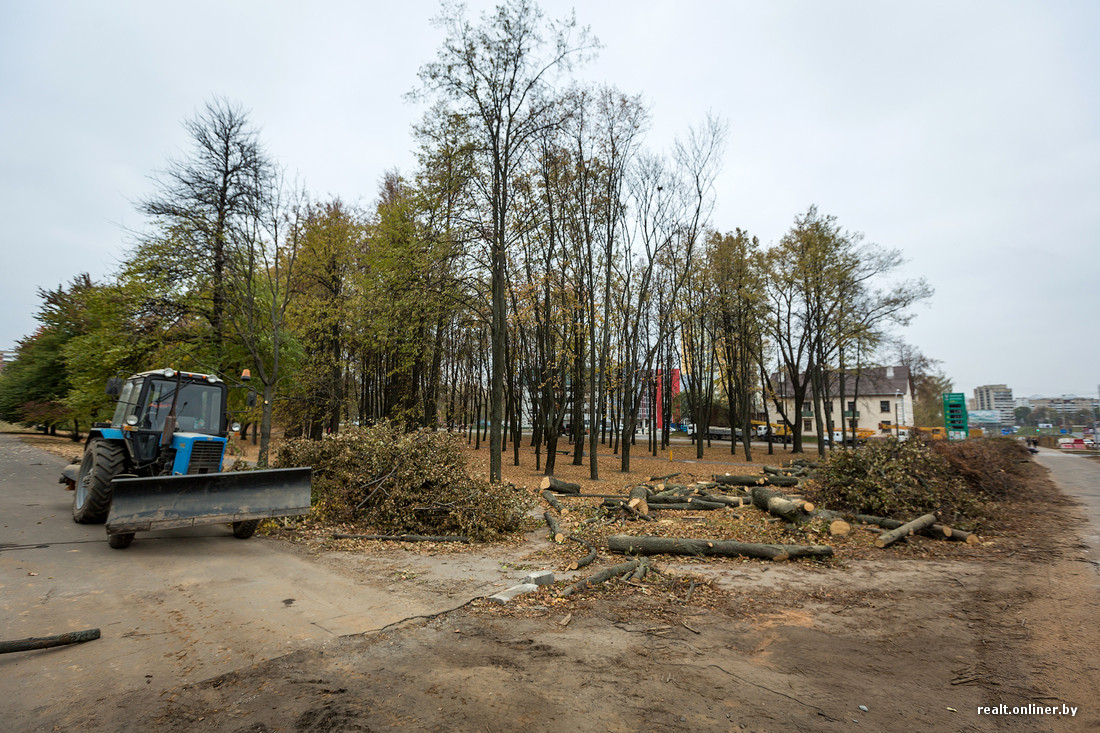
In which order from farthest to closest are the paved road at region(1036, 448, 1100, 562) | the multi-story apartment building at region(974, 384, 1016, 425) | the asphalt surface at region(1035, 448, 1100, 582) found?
the multi-story apartment building at region(974, 384, 1016, 425) → the paved road at region(1036, 448, 1100, 562) → the asphalt surface at region(1035, 448, 1100, 582)

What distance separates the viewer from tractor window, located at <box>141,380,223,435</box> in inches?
350

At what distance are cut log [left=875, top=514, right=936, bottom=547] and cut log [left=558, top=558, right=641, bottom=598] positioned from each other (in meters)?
4.75

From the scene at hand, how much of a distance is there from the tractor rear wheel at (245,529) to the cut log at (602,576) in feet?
18.0

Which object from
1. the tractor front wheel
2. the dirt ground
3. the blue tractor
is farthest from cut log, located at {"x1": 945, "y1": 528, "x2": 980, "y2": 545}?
the tractor front wheel

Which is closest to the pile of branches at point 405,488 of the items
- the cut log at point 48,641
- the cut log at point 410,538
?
Answer: the cut log at point 410,538

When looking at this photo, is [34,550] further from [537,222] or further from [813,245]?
[813,245]

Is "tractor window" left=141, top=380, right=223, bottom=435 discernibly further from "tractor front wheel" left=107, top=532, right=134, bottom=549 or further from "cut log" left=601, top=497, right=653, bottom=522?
"cut log" left=601, top=497, right=653, bottom=522

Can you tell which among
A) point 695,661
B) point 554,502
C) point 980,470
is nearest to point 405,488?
point 554,502

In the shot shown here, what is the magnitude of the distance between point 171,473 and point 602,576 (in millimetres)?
7366

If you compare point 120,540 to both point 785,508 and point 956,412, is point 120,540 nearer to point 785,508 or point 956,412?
point 785,508

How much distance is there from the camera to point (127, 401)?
9.30m

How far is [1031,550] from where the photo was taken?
866cm

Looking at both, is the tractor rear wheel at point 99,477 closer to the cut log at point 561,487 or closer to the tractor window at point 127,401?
the tractor window at point 127,401

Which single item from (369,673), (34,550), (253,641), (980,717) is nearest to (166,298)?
(34,550)
